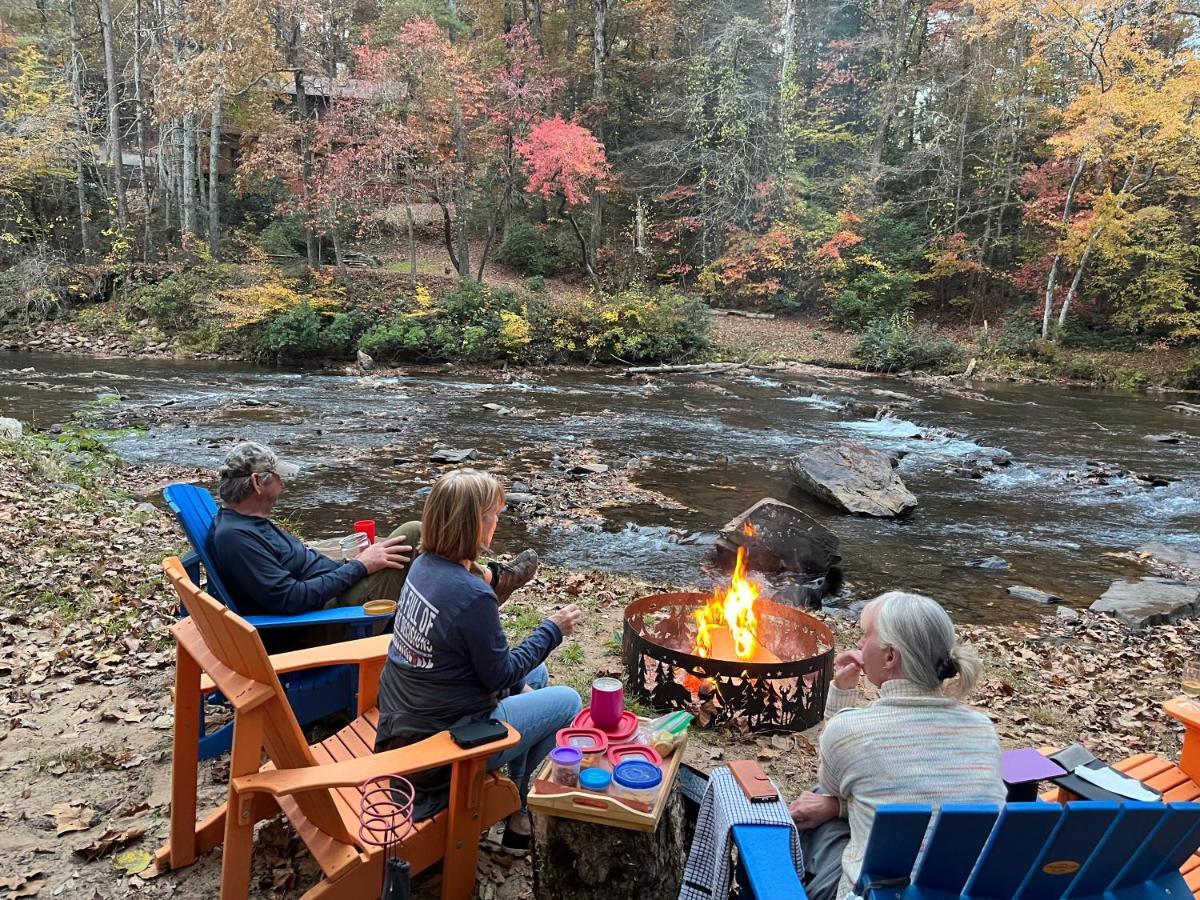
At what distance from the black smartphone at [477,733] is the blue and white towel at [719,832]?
2.18 ft

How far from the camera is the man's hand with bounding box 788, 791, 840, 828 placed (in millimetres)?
2307

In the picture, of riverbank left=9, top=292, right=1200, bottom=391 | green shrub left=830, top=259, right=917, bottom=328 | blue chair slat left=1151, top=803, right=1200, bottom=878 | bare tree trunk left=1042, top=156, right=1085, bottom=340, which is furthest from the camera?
green shrub left=830, top=259, right=917, bottom=328

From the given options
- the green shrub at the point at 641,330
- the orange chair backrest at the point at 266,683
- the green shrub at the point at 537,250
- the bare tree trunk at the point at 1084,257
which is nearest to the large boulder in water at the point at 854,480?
the orange chair backrest at the point at 266,683

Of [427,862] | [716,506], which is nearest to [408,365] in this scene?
[716,506]

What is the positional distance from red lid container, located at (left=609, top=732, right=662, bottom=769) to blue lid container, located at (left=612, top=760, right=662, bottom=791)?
57 mm

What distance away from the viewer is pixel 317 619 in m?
3.45

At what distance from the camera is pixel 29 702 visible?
153 inches

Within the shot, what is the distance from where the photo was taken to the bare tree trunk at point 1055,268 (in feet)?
77.0

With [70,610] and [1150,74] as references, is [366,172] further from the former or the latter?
[1150,74]

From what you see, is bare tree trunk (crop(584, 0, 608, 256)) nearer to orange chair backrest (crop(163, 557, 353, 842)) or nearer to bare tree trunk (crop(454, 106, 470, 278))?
bare tree trunk (crop(454, 106, 470, 278))

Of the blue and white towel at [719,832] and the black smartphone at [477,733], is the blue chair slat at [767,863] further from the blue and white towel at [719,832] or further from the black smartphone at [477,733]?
the black smartphone at [477,733]

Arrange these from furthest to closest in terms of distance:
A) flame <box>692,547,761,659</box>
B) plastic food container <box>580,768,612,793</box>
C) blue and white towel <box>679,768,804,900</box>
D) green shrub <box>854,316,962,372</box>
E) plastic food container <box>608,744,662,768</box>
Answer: green shrub <box>854,316,962,372</box> < flame <box>692,547,761,659</box> < plastic food container <box>608,744,662,768</box> < plastic food container <box>580,768,612,793</box> < blue and white towel <box>679,768,804,900</box>

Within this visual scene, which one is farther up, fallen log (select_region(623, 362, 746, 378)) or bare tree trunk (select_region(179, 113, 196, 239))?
bare tree trunk (select_region(179, 113, 196, 239))

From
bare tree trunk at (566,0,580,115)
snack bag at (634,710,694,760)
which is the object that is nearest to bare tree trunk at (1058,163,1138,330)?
bare tree trunk at (566,0,580,115)
